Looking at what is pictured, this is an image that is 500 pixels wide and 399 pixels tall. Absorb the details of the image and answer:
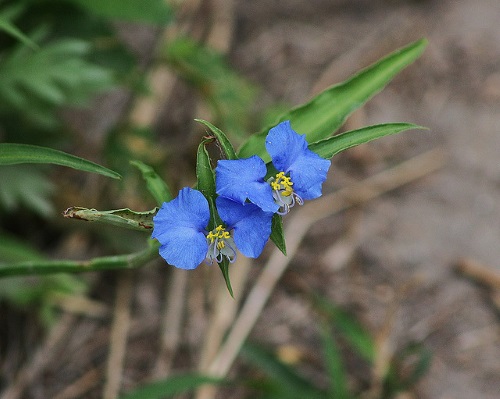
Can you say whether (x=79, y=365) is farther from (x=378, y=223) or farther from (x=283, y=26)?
(x=283, y=26)

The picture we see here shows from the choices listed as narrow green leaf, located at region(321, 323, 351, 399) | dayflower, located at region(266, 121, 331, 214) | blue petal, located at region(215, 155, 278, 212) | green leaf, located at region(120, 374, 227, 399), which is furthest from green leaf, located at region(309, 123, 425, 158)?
narrow green leaf, located at region(321, 323, 351, 399)

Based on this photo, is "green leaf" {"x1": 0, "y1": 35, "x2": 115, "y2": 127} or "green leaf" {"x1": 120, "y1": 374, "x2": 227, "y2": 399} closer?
"green leaf" {"x1": 120, "y1": 374, "x2": 227, "y2": 399}

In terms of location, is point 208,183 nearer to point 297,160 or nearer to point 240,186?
point 240,186

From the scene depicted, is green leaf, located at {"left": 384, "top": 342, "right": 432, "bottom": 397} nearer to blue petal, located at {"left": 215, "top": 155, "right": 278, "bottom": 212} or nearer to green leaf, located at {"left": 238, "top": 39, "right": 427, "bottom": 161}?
green leaf, located at {"left": 238, "top": 39, "right": 427, "bottom": 161}

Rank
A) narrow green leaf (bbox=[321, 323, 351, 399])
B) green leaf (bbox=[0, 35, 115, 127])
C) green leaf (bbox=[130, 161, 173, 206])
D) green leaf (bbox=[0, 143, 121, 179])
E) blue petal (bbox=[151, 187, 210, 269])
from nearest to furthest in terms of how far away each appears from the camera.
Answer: blue petal (bbox=[151, 187, 210, 269]) < green leaf (bbox=[0, 143, 121, 179]) < green leaf (bbox=[130, 161, 173, 206]) < green leaf (bbox=[0, 35, 115, 127]) < narrow green leaf (bbox=[321, 323, 351, 399])

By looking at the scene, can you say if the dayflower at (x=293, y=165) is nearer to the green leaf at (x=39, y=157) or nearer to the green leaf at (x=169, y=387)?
the green leaf at (x=39, y=157)

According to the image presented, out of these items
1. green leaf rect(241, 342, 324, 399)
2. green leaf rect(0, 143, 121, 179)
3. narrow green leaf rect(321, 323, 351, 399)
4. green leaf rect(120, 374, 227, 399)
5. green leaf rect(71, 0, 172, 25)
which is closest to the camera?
green leaf rect(0, 143, 121, 179)

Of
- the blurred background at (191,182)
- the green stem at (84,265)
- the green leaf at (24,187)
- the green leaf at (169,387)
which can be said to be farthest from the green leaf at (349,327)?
the green stem at (84,265)

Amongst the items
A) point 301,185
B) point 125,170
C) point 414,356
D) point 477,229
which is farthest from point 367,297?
point 301,185
